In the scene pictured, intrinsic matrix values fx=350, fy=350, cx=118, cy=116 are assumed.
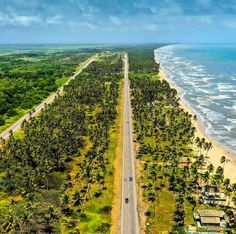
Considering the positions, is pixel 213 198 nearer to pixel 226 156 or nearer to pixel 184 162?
pixel 184 162

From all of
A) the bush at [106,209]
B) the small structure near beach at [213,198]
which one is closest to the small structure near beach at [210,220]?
the small structure near beach at [213,198]

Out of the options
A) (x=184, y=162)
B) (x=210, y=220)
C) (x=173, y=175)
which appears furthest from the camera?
(x=184, y=162)

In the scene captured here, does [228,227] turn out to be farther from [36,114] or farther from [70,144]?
[36,114]

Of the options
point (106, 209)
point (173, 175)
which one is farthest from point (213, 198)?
point (106, 209)

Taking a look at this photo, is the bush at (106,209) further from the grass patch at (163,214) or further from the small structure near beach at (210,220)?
the small structure near beach at (210,220)

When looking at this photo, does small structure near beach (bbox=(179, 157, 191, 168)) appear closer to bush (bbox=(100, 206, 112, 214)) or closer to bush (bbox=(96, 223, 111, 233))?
bush (bbox=(100, 206, 112, 214))

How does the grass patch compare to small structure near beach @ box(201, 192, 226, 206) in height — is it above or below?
below

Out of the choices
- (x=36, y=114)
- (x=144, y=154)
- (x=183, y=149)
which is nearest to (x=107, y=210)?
(x=144, y=154)

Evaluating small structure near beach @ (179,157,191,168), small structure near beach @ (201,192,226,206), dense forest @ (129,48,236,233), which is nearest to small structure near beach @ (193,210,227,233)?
dense forest @ (129,48,236,233)
